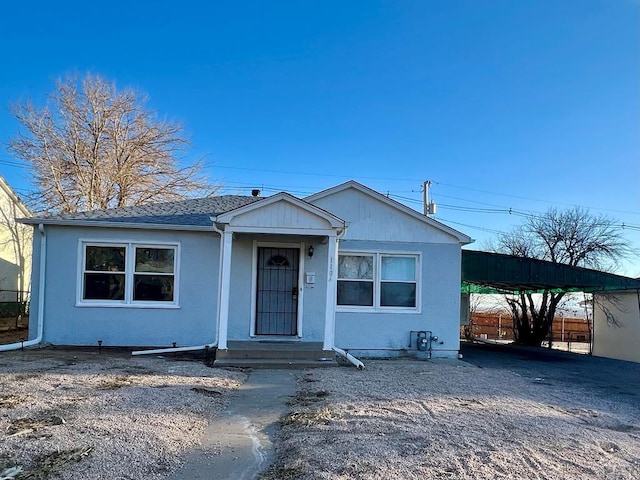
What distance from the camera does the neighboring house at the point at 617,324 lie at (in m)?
16.7

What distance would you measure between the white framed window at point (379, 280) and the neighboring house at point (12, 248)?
51.5 ft

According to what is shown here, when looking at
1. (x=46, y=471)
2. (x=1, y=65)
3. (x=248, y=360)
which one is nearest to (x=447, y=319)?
(x=248, y=360)

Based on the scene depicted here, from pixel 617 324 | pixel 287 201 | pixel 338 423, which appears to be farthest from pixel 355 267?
pixel 617 324

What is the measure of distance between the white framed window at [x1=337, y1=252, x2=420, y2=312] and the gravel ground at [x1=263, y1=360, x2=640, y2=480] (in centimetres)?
305

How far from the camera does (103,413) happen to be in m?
5.27

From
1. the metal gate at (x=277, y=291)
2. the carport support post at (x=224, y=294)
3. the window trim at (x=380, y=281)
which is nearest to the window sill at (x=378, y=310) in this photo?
the window trim at (x=380, y=281)

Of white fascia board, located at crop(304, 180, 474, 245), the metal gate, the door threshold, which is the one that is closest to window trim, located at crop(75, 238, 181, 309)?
the metal gate

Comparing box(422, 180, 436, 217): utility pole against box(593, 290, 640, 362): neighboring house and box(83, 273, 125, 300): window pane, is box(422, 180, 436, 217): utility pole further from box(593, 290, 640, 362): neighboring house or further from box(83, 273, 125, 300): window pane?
box(83, 273, 125, 300): window pane

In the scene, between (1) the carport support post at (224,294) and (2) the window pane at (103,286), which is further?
(2) the window pane at (103,286)

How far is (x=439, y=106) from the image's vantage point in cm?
1586

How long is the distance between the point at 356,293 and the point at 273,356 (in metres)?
2.78

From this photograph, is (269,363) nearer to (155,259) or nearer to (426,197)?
(155,259)

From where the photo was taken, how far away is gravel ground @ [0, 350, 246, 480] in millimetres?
3867

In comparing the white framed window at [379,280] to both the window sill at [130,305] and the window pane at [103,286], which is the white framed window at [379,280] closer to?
the window sill at [130,305]
